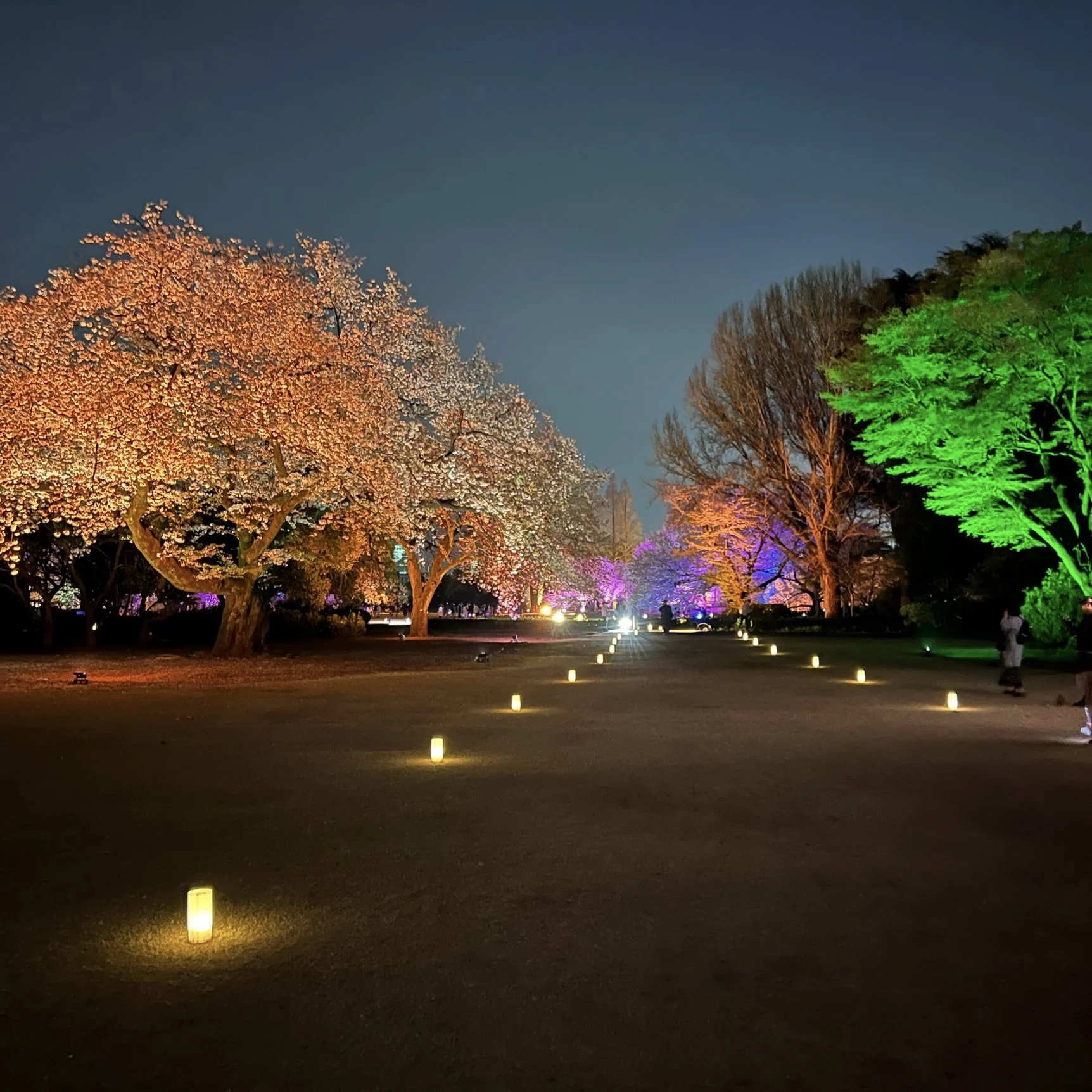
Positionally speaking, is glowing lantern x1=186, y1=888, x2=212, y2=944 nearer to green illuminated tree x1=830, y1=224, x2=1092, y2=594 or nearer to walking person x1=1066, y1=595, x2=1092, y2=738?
walking person x1=1066, y1=595, x2=1092, y2=738

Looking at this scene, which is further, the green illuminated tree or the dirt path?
the green illuminated tree

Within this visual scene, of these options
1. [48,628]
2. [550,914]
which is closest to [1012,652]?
[550,914]

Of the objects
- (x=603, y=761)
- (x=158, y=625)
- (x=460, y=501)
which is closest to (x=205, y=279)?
(x=460, y=501)

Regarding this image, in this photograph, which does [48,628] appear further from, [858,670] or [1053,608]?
[1053,608]

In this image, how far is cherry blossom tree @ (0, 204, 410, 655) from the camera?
71.9ft

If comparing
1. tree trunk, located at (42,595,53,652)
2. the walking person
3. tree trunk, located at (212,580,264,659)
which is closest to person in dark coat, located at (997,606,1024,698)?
the walking person

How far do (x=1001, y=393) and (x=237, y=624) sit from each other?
21.8 meters

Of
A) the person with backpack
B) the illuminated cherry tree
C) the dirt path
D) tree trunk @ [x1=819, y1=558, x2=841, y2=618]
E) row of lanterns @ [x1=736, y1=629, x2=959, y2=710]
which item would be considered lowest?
the dirt path

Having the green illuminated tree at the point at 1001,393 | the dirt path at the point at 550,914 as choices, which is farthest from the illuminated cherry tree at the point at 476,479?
the dirt path at the point at 550,914

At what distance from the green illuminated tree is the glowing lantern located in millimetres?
22120

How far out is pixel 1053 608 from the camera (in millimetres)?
28344

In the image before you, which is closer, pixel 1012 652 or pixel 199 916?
pixel 199 916

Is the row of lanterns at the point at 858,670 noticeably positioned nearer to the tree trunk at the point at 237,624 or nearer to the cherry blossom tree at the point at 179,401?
the cherry blossom tree at the point at 179,401

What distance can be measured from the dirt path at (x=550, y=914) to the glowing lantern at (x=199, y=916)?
0.08m
